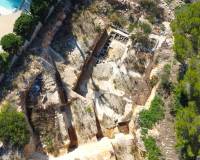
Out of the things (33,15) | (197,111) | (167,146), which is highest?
(33,15)

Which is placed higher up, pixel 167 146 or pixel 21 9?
pixel 21 9

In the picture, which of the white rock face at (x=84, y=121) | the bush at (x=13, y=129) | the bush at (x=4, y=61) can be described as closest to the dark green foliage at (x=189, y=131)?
the white rock face at (x=84, y=121)

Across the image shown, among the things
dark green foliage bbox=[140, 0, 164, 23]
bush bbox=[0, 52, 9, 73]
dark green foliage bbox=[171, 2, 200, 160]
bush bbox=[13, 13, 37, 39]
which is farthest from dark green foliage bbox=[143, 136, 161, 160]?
bush bbox=[13, 13, 37, 39]

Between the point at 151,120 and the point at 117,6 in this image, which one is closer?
the point at 151,120

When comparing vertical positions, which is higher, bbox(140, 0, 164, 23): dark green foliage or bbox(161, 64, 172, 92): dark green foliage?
bbox(140, 0, 164, 23): dark green foliage

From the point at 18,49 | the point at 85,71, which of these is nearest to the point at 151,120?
the point at 85,71

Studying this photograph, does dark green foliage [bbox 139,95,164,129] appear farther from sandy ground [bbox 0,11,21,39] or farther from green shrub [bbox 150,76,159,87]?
sandy ground [bbox 0,11,21,39]

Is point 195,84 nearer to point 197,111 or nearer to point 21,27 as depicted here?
point 197,111
